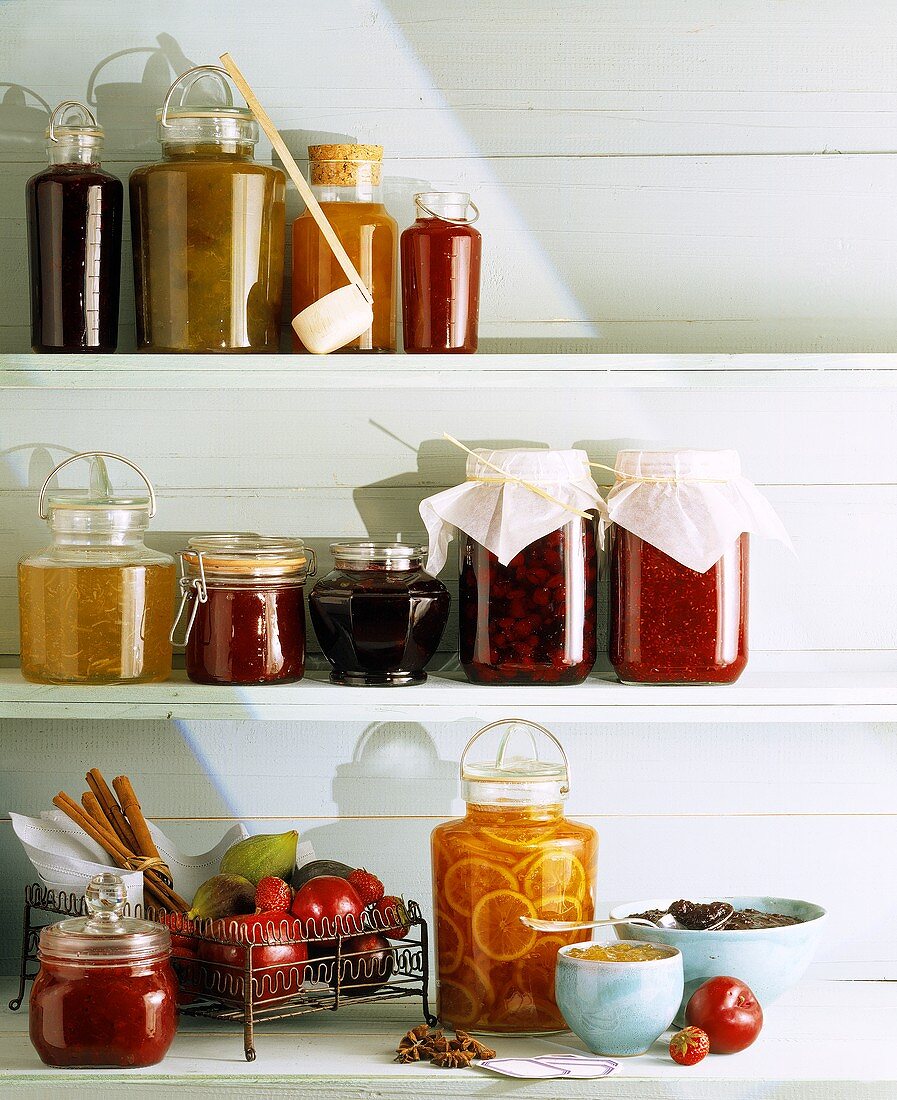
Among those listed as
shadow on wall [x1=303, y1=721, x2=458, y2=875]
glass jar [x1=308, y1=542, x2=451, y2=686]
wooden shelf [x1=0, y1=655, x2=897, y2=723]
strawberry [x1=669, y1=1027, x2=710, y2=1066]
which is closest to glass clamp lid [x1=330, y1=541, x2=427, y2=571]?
glass jar [x1=308, y1=542, x2=451, y2=686]

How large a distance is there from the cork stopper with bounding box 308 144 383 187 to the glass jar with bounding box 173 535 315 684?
351 mm

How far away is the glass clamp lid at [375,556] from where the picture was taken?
1.19 metres

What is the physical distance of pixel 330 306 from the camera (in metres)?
1.17

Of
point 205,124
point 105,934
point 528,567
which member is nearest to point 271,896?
point 105,934

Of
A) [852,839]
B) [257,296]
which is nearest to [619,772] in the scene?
[852,839]

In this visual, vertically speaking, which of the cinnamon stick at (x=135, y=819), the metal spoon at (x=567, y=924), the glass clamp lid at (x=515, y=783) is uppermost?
the glass clamp lid at (x=515, y=783)

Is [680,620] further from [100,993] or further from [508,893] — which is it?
[100,993]

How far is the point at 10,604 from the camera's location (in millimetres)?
1338

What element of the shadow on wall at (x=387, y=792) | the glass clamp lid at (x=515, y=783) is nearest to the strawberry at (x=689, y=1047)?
the glass clamp lid at (x=515, y=783)

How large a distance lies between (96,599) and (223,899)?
0.29 m

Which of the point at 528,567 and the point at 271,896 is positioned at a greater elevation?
the point at 528,567

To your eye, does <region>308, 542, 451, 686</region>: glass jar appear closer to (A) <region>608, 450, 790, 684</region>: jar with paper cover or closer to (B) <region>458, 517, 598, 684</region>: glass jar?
(B) <region>458, 517, 598, 684</region>: glass jar

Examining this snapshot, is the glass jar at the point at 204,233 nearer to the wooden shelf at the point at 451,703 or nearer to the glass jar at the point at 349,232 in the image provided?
the glass jar at the point at 349,232

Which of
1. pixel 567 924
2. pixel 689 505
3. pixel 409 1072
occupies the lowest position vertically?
pixel 409 1072
